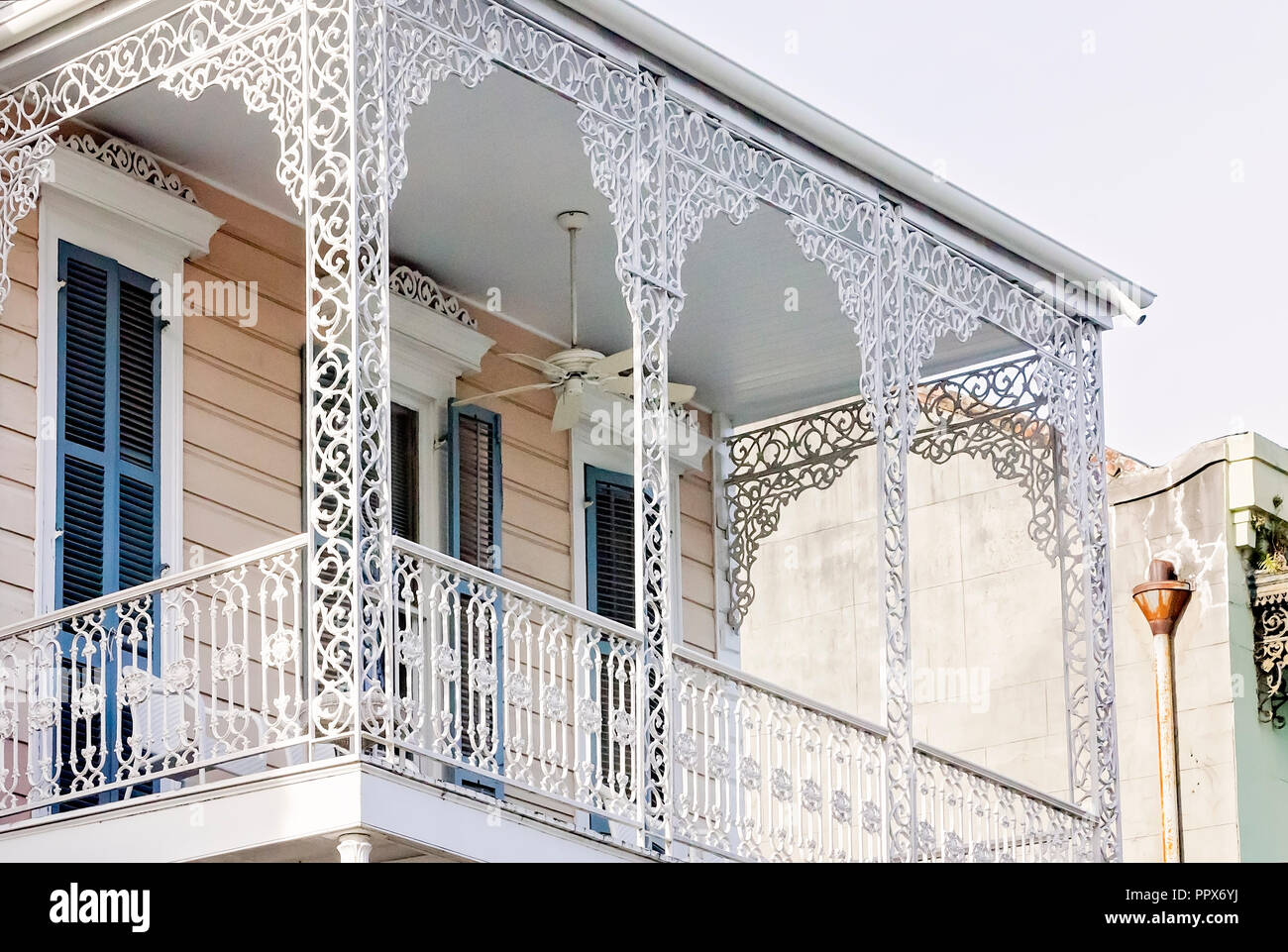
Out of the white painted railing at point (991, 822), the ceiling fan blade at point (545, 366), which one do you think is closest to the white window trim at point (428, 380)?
the ceiling fan blade at point (545, 366)

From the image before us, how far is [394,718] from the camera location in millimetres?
8617

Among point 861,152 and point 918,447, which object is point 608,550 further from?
point 861,152

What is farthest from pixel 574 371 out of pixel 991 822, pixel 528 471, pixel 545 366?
pixel 991 822

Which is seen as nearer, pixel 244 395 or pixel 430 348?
pixel 244 395

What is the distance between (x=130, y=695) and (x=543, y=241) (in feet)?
12.3

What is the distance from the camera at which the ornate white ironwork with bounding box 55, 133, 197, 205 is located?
10555 mm

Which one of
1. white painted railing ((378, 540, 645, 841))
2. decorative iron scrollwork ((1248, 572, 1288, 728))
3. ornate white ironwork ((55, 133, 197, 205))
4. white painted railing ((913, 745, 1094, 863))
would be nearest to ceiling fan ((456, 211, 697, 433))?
ornate white ironwork ((55, 133, 197, 205))

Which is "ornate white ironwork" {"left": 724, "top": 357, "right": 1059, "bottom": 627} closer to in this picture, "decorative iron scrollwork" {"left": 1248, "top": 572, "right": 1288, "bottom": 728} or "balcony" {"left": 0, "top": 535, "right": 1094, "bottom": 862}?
"balcony" {"left": 0, "top": 535, "right": 1094, "bottom": 862}

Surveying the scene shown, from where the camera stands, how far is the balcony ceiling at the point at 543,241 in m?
10.5

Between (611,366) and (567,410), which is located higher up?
(611,366)

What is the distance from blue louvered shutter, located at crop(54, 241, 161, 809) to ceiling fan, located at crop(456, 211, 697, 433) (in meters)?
1.85

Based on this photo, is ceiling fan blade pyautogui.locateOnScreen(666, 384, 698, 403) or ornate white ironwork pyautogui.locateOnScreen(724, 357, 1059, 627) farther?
ornate white ironwork pyautogui.locateOnScreen(724, 357, 1059, 627)

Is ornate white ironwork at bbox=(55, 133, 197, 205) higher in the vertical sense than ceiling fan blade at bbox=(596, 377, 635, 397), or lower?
higher
